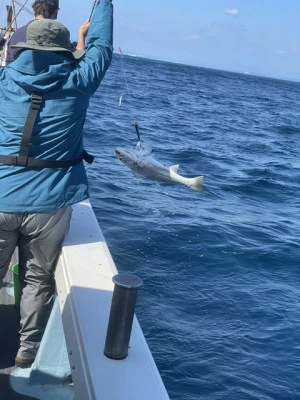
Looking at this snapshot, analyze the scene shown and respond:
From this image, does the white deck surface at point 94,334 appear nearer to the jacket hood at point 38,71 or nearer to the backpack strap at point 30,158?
the backpack strap at point 30,158

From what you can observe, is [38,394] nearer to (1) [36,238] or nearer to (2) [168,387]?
(1) [36,238]

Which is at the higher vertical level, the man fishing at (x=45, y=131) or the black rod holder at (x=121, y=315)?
the man fishing at (x=45, y=131)

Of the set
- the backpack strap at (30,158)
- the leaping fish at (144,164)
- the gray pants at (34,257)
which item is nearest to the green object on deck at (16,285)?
the gray pants at (34,257)

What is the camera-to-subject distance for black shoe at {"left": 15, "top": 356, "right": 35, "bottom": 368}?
3.63 metres

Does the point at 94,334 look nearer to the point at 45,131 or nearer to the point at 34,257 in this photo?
the point at 34,257

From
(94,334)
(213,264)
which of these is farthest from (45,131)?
(213,264)

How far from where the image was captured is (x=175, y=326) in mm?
6133

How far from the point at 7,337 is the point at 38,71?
6.38ft

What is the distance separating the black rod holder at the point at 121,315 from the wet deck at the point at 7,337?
1.15 meters

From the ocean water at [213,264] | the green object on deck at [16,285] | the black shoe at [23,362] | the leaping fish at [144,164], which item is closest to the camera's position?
the black shoe at [23,362]

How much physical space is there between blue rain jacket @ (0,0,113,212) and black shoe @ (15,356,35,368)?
106 centimetres

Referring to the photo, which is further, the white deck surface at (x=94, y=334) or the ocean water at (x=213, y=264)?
the ocean water at (x=213, y=264)

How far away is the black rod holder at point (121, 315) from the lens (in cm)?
252

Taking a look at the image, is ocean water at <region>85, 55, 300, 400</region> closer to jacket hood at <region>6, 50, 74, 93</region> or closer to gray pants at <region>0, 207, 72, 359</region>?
gray pants at <region>0, 207, 72, 359</region>
